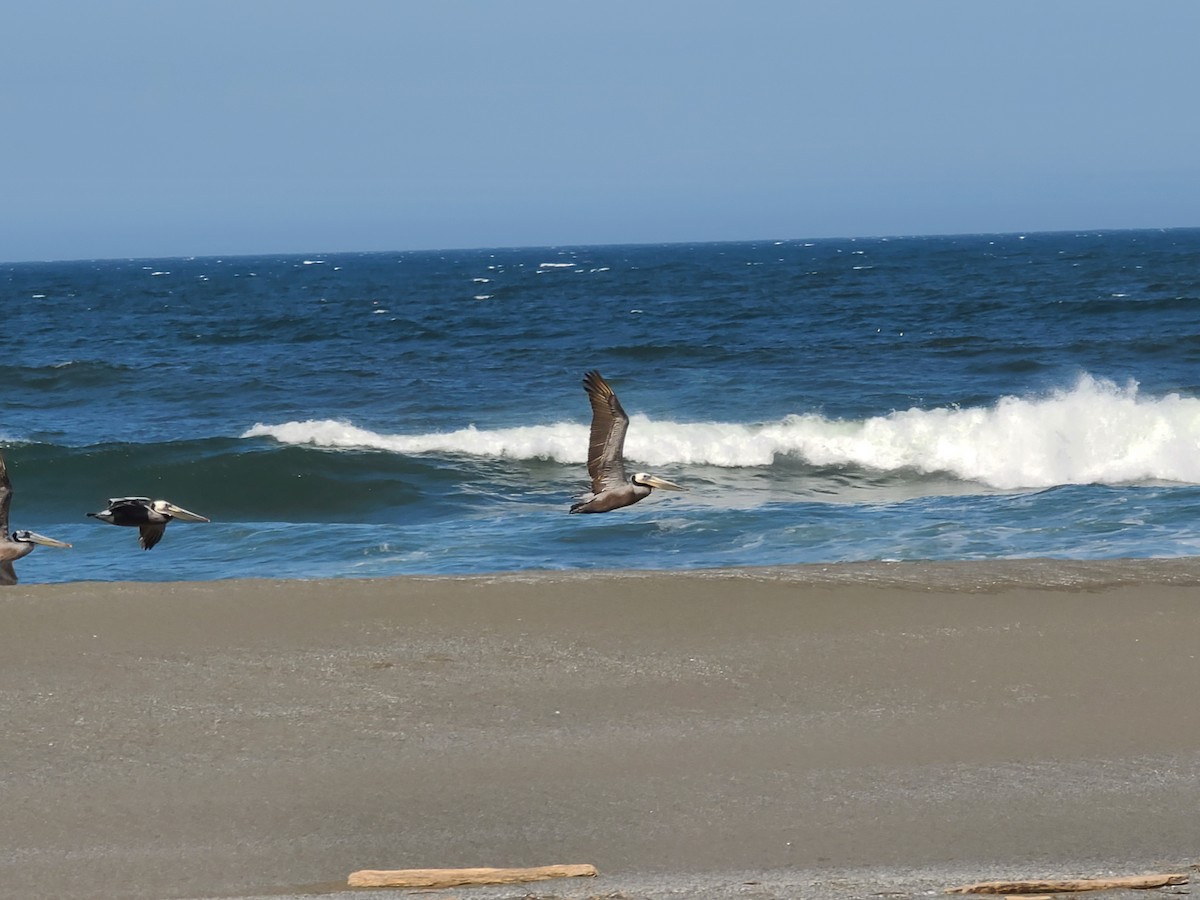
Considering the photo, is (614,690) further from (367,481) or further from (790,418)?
(790,418)

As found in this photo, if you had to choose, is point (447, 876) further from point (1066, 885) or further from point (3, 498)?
point (3, 498)

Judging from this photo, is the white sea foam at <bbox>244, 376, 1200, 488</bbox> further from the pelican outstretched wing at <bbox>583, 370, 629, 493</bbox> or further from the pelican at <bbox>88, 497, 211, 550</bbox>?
the pelican at <bbox>88, 497, 211, 550</bbox>

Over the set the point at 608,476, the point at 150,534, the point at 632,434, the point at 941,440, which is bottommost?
the point at 632,434

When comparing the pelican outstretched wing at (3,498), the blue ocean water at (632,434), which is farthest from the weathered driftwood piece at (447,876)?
the blue ocean water at (632,434)

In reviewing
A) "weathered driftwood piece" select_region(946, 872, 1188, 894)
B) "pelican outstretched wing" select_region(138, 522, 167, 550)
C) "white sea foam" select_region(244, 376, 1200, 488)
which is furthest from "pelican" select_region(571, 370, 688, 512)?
"white sea foam" select_region(244, 376, 1200, 488)

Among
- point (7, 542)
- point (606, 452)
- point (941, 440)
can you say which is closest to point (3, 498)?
point (7, 542)

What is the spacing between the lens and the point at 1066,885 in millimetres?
4621

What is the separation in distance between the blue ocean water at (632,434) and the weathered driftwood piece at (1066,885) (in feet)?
22.1

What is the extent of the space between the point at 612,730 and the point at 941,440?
12944mm

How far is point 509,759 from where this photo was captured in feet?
20.0

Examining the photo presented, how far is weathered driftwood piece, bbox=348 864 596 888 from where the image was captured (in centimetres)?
482

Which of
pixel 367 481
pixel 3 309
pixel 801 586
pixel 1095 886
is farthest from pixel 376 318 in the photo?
pixel 1095 886

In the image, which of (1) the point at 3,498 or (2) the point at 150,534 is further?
(2) the point at 150,534

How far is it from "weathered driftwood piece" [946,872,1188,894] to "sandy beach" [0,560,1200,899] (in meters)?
A: 0.24
